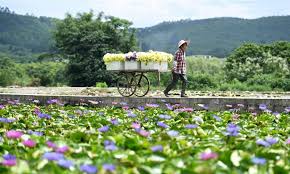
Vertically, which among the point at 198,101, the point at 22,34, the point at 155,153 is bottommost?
the point at 198,101

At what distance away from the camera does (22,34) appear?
114 m

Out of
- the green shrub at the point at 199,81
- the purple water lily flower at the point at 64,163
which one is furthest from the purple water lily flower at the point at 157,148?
the green shrub at the point at 199,81

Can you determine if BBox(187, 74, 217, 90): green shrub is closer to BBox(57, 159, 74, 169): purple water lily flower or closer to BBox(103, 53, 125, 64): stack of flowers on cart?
BBox(103, 53, 125, 64): stack of flowers on cart

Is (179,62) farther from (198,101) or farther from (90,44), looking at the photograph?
(90,44)

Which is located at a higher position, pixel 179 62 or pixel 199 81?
pixel 179 62

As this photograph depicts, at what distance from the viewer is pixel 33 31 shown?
387ft

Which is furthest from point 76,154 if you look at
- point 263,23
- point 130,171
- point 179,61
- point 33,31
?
point 263,23

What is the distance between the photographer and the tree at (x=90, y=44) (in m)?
32.0

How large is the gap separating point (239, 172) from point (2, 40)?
362 feet

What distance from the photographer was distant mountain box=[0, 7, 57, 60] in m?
104

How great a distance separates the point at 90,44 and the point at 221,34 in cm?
9239

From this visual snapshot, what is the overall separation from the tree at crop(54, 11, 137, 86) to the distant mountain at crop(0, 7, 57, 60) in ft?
210

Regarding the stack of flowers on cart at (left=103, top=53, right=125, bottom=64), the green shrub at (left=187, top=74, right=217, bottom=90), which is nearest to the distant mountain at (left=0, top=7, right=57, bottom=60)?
the green shrub at (left=187, top=74, right=217, bottom=90)

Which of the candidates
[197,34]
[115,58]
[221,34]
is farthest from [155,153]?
[197,34]
